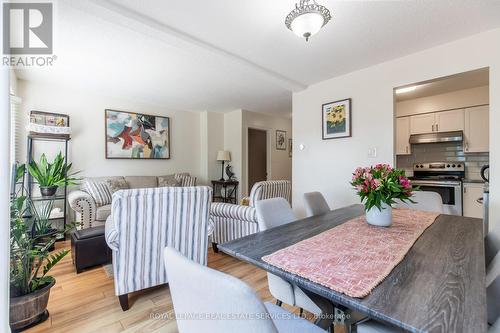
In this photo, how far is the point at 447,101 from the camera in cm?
382

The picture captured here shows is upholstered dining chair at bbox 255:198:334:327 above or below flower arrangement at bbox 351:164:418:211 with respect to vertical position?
below

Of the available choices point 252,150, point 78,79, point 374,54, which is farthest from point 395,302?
point 252,150

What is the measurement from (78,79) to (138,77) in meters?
0.91

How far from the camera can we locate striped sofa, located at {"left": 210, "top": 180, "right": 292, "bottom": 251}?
248cm

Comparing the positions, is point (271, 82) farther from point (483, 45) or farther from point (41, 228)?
point (41, 228)

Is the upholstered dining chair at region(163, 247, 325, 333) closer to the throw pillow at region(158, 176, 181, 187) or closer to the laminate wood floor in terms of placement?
the laminate wood floor

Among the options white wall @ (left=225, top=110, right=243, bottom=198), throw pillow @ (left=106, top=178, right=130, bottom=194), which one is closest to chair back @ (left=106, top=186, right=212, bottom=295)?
throw pillow @ (left=106, top=178, right=130, bottom=194)

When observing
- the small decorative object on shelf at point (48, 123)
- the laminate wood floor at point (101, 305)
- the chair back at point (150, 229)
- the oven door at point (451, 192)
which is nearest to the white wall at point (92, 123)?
the small decorative object on shelf at point (48, 123)

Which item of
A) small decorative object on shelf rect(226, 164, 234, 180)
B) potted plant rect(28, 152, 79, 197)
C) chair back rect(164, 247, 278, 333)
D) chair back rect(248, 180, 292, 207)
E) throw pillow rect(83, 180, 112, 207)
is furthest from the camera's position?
small decorative object on shelf rect(226, 164, 234, 180)

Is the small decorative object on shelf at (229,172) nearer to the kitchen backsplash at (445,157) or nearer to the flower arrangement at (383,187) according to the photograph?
the kitchen backsplash at (445,157)

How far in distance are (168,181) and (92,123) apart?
1640 mm

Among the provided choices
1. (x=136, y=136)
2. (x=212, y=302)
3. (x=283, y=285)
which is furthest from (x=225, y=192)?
(x=212, y=302)

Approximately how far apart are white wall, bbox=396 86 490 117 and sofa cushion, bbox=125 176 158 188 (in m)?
4.79

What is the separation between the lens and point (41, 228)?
1.79 m
